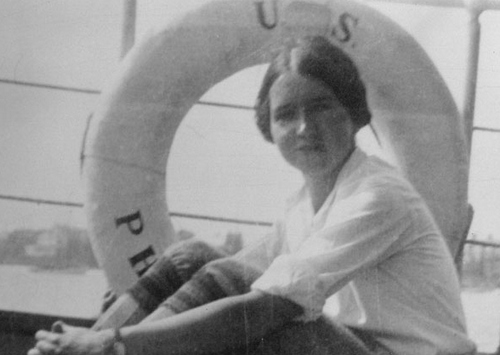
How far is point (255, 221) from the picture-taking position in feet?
3.83

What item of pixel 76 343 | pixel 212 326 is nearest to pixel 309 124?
pixel 212 326

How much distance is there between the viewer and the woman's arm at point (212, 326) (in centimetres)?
99

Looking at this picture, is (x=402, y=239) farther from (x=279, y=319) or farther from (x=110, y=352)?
(x=110, y=352)

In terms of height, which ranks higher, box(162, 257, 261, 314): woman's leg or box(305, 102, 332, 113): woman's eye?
box(305, 102, 332, 113): woman's eye

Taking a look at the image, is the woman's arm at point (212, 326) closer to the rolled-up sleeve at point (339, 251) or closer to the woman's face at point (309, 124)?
the rolled-up sleeve at point (339, 251)

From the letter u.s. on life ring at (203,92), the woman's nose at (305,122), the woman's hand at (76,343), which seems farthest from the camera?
the letter u.s. on life ring at (203,92)

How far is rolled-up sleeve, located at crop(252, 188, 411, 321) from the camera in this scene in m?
0.98

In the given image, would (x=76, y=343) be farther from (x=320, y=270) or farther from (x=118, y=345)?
(x=320, y=270)

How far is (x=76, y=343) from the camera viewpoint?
982 mm

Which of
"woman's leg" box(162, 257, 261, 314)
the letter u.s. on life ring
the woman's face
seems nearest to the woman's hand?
"woman's leg" box(162, 257, 261, 314)

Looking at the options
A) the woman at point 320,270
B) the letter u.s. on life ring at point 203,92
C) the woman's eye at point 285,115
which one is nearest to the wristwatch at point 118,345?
the woman at point 320,270

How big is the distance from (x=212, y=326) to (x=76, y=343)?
0.19 metres

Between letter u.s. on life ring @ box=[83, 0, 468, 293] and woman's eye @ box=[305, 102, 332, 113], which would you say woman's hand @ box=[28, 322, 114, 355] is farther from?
woman's eye @ box=[305, 102, 332, 113]

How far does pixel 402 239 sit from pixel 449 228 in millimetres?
256
